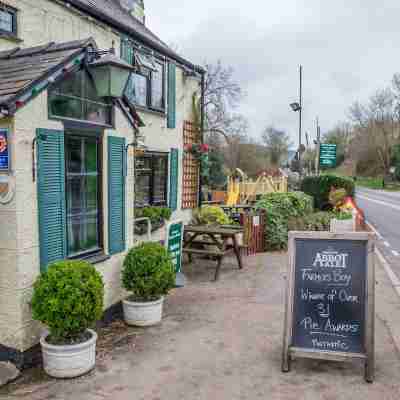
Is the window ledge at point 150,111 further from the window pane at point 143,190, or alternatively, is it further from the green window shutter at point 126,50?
the window pane at point 143,190

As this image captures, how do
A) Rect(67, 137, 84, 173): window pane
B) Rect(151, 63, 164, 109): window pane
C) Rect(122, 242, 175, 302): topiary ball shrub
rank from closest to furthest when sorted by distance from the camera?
Rect(67, 137, 84, 173): window pane, Rect(122, 242, 175, 302): topiary ball shrub, Rect(151, 63, 164, 109): window pane

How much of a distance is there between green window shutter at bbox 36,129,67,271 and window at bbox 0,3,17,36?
80.5 inches

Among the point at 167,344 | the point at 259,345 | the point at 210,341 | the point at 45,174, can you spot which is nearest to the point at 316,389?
the point at 259,345

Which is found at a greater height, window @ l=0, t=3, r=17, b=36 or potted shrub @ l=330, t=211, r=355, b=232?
window @ l=0, t=3, r=17, b=36

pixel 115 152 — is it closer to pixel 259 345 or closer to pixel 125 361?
pixel 125 361

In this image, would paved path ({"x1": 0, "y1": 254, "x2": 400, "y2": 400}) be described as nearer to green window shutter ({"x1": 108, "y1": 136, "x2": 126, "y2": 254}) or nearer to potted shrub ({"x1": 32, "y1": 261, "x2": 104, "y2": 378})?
potted shrub ({"x1": 32, "y1": 261, "x2": 104, "y2": 378})

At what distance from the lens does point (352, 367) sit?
4656mm

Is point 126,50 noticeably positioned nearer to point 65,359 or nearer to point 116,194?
point 116,194

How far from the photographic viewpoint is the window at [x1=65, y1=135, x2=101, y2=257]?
17.1 feet

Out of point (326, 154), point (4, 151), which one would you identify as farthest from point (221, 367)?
point (326, 154)

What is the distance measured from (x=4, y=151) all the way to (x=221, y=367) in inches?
127

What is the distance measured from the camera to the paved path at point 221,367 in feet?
13.5

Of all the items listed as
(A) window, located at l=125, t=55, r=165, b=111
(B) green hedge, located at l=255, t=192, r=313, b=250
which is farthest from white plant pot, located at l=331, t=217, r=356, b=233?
(A) window, located at l=125, t=55, r=165, b=111

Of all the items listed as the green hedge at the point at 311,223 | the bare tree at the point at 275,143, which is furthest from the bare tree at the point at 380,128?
the green hedge at the point at 311,223
